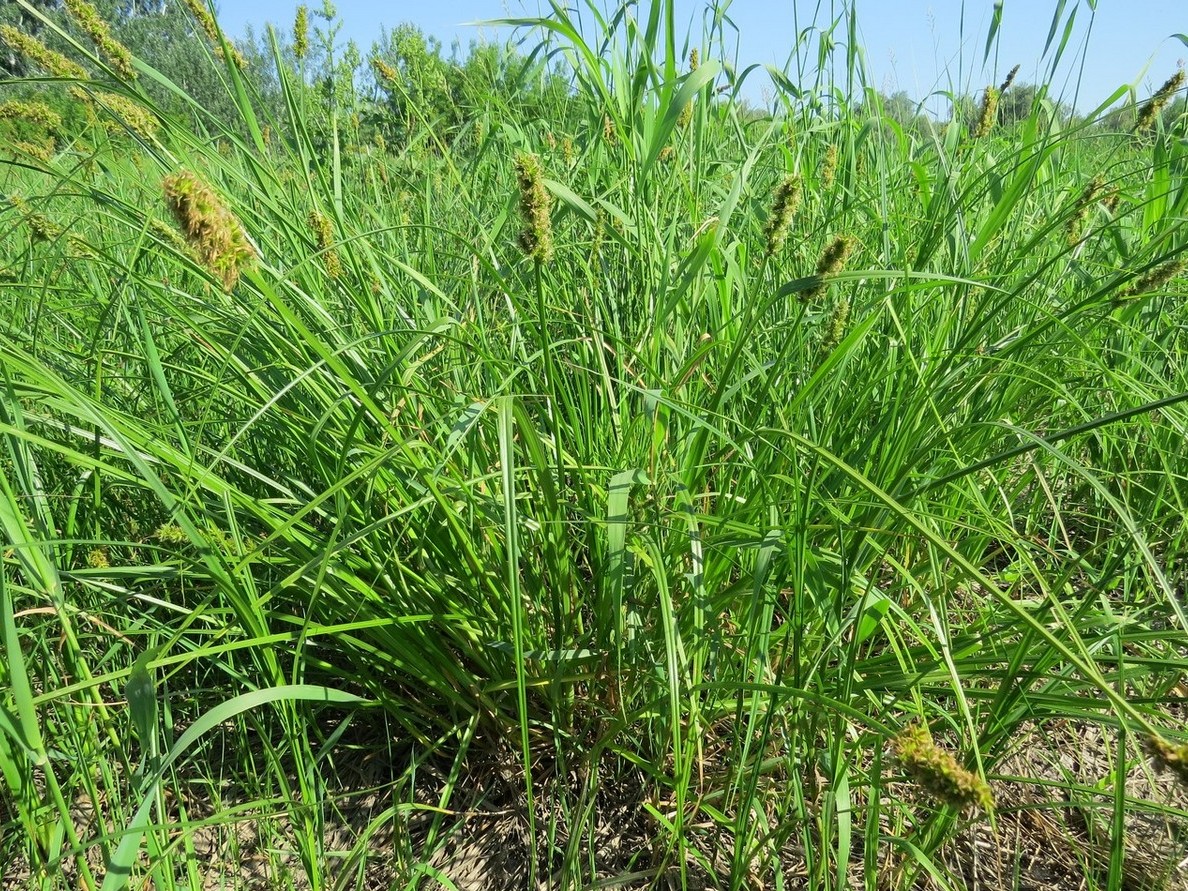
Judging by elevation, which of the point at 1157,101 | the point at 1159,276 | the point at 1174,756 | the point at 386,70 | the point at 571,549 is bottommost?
the point at 571,549

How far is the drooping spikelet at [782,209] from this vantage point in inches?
45.7

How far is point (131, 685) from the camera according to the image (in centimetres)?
87

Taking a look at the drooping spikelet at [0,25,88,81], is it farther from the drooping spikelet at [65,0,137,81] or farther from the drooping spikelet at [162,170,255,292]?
the drooping spikelet at [162,170,255,292]

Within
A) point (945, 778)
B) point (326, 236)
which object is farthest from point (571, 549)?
point (945, 778)

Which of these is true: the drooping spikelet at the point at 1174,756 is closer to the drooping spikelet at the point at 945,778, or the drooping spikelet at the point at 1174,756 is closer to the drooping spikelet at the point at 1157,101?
the drooping spikelet at the point at 945,778

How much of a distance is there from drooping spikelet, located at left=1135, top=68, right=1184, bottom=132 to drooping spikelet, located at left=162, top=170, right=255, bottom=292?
1.94m

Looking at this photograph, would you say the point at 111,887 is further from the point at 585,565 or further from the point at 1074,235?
the point at 1074,235

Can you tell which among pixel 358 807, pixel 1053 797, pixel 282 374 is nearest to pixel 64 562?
pixel 282 374

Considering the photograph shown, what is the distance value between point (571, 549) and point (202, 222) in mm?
874

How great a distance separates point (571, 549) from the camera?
1.52m

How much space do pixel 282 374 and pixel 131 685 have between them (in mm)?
781

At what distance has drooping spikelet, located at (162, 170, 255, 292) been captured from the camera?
89 cm

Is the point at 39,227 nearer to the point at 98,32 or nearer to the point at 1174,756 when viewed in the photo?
the point at 98,32

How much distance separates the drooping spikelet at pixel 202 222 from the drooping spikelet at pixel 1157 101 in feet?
6.37
